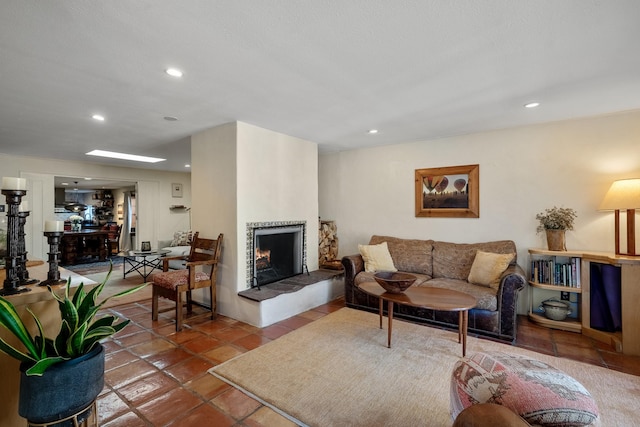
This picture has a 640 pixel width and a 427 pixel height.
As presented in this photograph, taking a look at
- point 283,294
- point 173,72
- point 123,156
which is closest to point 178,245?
point 123,156

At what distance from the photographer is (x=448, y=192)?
412 centimetres

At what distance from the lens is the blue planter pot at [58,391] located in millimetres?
1146

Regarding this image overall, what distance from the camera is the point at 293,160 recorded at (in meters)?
4.17

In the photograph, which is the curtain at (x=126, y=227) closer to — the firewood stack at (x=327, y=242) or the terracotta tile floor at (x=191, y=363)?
the terracotta tile floor at (x=191, y=363)

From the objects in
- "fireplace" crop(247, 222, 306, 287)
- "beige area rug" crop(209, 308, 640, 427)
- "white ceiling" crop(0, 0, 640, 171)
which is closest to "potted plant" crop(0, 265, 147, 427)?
"beige area rug" crop(209, 308, 640, 427)

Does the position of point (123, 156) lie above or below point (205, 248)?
above

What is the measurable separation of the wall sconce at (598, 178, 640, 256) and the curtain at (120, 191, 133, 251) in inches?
428

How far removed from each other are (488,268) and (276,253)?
8.67 feet

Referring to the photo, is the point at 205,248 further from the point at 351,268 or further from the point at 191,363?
the point at 351,268

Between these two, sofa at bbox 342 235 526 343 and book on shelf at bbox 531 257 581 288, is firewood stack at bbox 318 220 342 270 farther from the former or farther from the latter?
book on shelf at bbox 531 257 581 288

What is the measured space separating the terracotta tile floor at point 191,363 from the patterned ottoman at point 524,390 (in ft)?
3.48

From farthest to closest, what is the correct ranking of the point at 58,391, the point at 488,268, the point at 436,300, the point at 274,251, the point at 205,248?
the point at 274,251 → the point at 205,248 → the point at 488,268 → the point at 436,300 → the point at 58,391

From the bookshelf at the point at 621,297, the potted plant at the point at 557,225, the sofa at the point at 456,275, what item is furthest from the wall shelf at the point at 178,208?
the potted plant at the point at 557,225

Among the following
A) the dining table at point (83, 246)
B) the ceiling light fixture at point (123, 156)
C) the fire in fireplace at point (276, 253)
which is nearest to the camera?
the fire in fireplace at point (276, 253)
